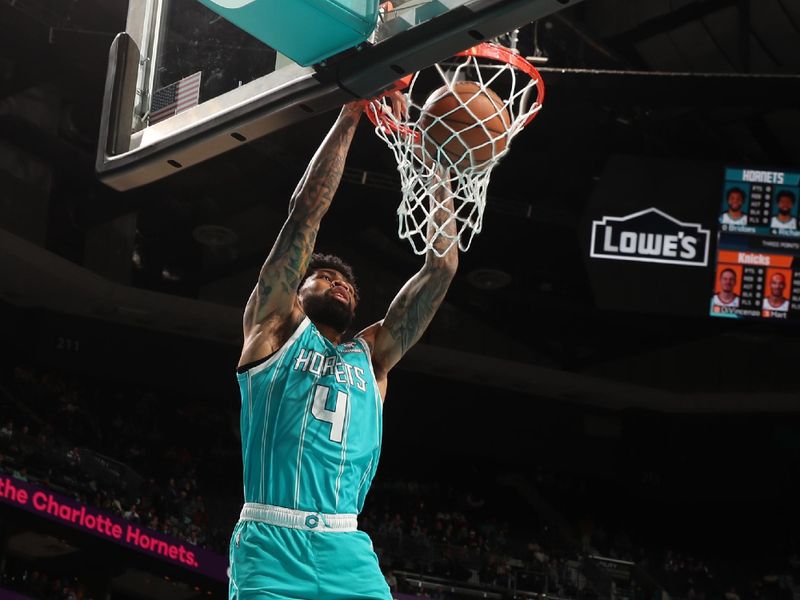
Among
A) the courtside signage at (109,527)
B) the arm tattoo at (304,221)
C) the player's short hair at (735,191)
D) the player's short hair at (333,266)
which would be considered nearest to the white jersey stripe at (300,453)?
the arm tattoo at (304,221)

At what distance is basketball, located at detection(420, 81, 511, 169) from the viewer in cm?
432

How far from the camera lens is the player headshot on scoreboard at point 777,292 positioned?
1027cm

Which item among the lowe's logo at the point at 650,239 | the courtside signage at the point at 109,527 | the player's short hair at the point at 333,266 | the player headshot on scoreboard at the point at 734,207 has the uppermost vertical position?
the player headshot on scoreboard at the point at 734,207

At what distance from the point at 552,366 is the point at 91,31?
34.8 feet

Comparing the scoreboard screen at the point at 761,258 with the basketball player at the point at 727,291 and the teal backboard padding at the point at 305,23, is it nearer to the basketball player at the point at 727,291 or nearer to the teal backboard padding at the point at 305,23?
the basketball player at the point at 727,291

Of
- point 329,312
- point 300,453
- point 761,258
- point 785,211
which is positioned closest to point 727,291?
point 761,258

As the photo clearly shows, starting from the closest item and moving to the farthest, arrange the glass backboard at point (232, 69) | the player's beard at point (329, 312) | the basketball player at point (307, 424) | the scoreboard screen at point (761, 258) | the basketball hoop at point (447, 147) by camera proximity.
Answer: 1. the glass backboard at point (232, 69)
2. the basketball player at point (307, 424)
3. the player's beard at point (329, 312)
4. the basketball hoop at point (447, 147)
5. the scoreboard screen at point (761, 258)

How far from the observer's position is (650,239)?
10492 mm

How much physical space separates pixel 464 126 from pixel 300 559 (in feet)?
5.80

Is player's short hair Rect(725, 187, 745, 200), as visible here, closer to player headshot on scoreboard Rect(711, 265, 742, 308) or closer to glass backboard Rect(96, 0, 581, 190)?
player headshot on scoreboard Rect(711, 265, 742, 308)

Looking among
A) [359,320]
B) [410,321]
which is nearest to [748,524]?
[359,320]

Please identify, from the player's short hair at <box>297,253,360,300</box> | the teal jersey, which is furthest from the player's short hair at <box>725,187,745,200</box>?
the teal jersey

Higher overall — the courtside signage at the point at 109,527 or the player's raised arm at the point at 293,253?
the player's raised arm at the point at 293,253

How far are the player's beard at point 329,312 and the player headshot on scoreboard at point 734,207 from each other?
7162mm
